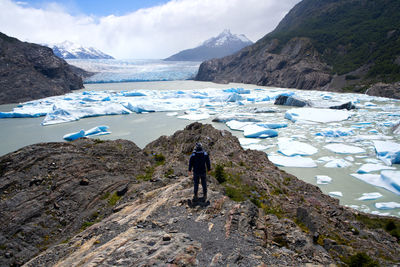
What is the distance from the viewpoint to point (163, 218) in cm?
480

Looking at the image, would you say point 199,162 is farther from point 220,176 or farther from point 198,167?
point 220,176

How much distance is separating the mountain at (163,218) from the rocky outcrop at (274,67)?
44.9m

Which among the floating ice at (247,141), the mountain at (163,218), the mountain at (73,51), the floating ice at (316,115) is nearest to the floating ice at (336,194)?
the mountain at (163,218)

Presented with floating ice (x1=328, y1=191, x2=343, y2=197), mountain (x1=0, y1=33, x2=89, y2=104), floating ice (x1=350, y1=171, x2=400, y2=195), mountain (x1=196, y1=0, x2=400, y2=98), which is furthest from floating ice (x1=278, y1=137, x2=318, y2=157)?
mountain (x1=0, y1=33, x2=89, y2=104)

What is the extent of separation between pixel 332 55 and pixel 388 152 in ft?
161

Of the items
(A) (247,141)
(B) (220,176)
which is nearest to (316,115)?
(A) (247,141)

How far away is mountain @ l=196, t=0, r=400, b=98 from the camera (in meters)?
43.2

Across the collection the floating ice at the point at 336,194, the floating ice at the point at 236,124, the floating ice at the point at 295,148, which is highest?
the floating ice at the point at 236,124

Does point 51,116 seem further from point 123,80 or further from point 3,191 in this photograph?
point 123,80

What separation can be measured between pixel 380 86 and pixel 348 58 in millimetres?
18247

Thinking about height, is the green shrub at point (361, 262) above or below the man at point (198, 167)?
below

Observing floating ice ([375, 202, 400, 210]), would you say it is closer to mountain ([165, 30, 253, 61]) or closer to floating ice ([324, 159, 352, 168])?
floating ice ([324, 159, 352, 168])

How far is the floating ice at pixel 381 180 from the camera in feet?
30.3

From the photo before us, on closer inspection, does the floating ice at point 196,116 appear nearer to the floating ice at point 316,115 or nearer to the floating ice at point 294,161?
the floating ice at point 316,115
